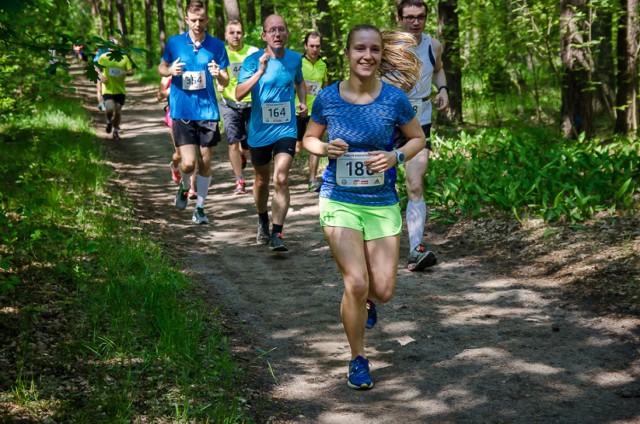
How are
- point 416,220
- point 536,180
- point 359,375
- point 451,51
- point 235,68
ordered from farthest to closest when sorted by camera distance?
point 451,51 < point 235,68 < point 536,180 < point 416,220 < point 359,375

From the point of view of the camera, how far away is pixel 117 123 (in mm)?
16312

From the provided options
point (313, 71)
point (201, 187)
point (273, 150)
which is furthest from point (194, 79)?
point (313, 71)

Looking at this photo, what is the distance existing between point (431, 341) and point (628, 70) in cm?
845

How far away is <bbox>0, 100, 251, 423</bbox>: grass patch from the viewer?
375 cm

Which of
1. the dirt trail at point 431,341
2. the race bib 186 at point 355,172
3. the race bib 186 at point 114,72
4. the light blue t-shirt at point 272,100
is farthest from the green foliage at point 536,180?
the race bib 186 at point 114,72

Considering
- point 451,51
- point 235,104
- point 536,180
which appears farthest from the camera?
point 451,51

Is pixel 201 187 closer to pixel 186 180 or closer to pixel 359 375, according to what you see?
pixel 186 180

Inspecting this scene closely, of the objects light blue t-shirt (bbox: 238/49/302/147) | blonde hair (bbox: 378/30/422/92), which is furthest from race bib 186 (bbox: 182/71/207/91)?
blonde hair (bbox: 378/30/422/92)

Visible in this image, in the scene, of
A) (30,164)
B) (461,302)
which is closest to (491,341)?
(461,302)

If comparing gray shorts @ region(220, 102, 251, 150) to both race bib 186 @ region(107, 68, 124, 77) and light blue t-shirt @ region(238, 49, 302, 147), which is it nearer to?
light blue t-shirt @ region(238, 49, 302, 147)

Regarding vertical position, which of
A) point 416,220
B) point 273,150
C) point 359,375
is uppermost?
point 273,150

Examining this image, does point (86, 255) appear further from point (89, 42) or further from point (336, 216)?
point (336, 216)

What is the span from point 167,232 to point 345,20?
27.5 ft

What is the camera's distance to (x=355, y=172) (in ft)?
14.1
